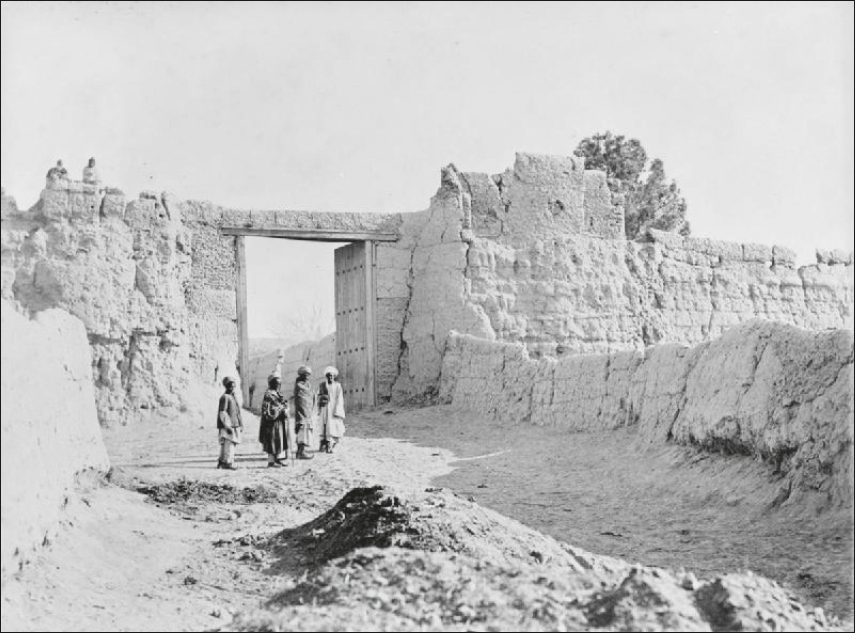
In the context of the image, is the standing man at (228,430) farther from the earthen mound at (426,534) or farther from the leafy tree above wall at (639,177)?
the leafy tree above wall at (639,177)

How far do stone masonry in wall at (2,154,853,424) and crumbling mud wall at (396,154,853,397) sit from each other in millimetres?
21

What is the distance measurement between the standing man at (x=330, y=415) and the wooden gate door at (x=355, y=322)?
336 centimetres

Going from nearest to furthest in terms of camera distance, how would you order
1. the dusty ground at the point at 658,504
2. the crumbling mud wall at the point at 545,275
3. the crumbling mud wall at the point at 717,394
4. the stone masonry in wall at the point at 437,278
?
the dusty ground at the point at 658,504
the crumbling mud wall at the point at 717,394
the stone masonry in wall at the point at 437,278
the crumbling mud wall at the point at 545,275

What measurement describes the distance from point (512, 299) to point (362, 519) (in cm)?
916

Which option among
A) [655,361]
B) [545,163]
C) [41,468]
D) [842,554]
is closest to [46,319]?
[41,468]

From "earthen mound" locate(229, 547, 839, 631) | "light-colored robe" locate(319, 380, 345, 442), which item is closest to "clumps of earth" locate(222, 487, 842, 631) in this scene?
"earthen mound" locate(229, 547, 839, 631)

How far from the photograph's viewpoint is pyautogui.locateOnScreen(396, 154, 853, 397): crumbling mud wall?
16016 mm

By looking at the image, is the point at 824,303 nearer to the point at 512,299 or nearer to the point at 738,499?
the point at 512,299

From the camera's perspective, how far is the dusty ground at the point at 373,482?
20.2ft

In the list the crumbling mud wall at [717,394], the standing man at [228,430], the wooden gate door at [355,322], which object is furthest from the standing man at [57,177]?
the crumbling mud wall at [717,394]

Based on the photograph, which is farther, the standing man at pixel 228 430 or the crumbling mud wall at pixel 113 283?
the crumbling mud wall at pixel 113 283

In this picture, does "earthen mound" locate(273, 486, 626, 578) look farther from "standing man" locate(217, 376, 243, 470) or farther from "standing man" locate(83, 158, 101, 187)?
"standing man" locate(83, 158, 101, 187)

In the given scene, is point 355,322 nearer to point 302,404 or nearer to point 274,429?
point 302,404

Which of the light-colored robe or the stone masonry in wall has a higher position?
the stone masonry in wall
